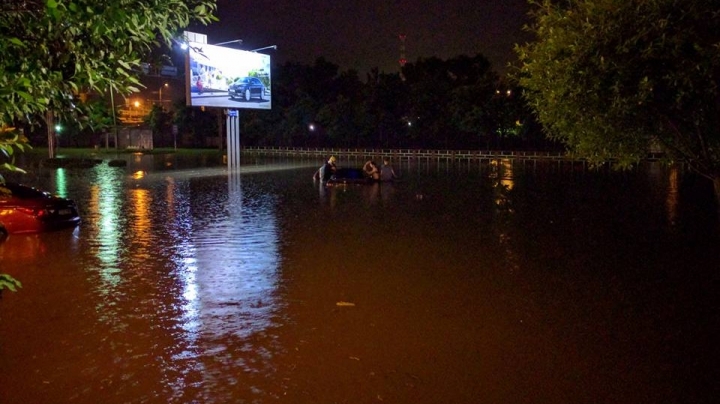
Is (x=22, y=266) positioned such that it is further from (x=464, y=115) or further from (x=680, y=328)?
(x=464, y=115)

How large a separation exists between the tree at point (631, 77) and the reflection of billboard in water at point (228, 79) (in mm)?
29492

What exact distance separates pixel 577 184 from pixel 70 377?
2612 centimetres

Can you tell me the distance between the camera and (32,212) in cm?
1475

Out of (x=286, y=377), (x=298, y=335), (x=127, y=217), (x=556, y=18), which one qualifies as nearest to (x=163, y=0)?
(x=286, y=377)

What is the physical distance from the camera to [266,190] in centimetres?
2652

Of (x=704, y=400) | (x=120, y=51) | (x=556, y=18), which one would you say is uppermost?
(x=556, y=18)

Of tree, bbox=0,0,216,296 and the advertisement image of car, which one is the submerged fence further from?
tree, bbox=0,0,216,296

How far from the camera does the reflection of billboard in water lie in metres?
37.5

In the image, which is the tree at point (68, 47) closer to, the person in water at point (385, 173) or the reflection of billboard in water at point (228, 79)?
the person in water at point (385, 173)

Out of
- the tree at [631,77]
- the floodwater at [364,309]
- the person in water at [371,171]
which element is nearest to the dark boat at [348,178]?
the person in water at [371,171]

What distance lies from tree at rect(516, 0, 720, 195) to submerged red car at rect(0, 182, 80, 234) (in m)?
11.2

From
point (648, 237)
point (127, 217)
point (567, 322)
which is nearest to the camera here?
point (567, 322)

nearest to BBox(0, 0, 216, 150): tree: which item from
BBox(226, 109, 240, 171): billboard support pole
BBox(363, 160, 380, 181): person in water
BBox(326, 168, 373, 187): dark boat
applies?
BBox(326, 168, 373, 187): dark boat

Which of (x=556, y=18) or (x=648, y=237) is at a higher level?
(x=556, y=18)
